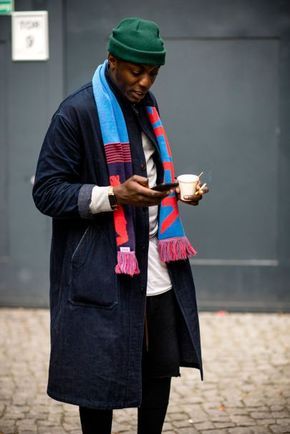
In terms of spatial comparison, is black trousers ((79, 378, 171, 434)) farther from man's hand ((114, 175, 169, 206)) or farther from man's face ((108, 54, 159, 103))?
man's face ((108, 54, 159, 103))

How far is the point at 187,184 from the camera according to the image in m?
3.17

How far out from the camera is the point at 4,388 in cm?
495

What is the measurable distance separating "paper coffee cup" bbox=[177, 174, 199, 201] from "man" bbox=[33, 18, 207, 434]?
3 cm

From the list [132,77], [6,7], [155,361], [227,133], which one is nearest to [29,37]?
[6,7]

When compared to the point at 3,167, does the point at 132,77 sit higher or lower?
higher

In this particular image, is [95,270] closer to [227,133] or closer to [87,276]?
[87,276]

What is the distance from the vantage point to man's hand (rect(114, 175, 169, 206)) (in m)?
2.91

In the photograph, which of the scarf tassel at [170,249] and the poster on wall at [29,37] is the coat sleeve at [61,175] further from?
the poster on wall at [29,37]

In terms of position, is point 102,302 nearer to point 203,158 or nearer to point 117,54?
point 117,54

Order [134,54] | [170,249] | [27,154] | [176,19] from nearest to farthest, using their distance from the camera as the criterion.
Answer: [134,54], [170,249], [176,19], [27,154]

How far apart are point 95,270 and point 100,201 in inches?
10.4

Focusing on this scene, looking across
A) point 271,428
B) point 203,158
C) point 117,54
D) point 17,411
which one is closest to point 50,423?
point 17,411

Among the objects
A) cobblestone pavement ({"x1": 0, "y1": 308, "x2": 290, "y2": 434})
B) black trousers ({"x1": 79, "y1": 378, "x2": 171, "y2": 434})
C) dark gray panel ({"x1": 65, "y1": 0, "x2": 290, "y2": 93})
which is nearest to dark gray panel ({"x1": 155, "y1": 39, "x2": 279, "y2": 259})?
dark gray panel ({"x1": 65, "y1": 0, "x2": 290, "y2": 93})

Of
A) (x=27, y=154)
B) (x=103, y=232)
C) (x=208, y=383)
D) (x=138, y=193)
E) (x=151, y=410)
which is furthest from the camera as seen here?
(x=27, y=154)
